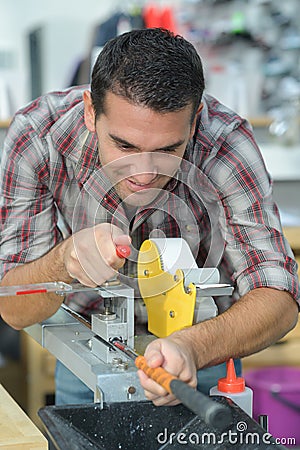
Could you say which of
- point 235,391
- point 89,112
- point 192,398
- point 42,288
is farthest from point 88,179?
point 192,398

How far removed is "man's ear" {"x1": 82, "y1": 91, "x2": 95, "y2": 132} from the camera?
131 centimetres

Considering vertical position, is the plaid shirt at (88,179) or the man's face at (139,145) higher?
the man's face at (139,145)

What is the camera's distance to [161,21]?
12.5ft

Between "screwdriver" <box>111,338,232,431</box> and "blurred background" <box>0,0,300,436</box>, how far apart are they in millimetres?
1418

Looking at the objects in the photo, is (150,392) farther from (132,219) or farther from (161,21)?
(161,21)

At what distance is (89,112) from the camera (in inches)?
52.1

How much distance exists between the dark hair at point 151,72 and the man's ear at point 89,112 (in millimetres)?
44

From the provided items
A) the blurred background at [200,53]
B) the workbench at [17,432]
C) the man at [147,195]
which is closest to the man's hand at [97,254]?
the man at [147,195]

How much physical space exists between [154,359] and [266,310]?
39 centimetres

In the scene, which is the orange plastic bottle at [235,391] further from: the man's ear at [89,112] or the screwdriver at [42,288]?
the man's ear at [89,112]

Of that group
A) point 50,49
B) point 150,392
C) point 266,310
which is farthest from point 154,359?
point 50,49

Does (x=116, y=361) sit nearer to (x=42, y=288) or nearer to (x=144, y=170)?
(x=42, y=288)

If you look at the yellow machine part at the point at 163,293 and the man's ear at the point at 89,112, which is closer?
the yellow machine part at the point at 163,293

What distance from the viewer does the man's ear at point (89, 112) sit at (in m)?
1.31
